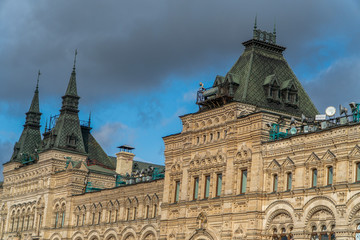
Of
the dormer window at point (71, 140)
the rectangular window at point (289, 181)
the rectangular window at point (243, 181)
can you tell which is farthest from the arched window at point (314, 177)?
the dormer window at point (71, 140)

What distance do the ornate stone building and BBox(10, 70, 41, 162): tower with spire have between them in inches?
269

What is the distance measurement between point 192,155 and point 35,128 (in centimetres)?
4934

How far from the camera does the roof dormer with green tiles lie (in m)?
66.2

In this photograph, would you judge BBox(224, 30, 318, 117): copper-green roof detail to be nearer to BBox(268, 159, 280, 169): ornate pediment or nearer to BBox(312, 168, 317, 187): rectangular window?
BBox(268, 159, 280, 169): ornate pediment

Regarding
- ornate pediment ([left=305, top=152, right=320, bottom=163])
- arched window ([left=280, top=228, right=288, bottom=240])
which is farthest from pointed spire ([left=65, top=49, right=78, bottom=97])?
ornate pediment ([left=305, top=152, right=320, bottom=163])

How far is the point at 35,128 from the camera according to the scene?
110 m

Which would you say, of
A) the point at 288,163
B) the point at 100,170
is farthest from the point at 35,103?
the point at 288,163

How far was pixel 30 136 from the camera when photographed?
4281 inches

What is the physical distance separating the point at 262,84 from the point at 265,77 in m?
1.29

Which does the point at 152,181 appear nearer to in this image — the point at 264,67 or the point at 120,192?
the point at 120,192

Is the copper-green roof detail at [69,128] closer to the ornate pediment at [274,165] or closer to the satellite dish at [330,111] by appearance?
the ornate pediment at [274,165]

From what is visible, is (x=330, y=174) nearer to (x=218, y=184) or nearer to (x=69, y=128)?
(x=218, y=184)

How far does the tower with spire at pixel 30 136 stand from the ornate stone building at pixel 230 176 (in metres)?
6.83

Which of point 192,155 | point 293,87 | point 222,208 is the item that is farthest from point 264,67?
point 222,208
